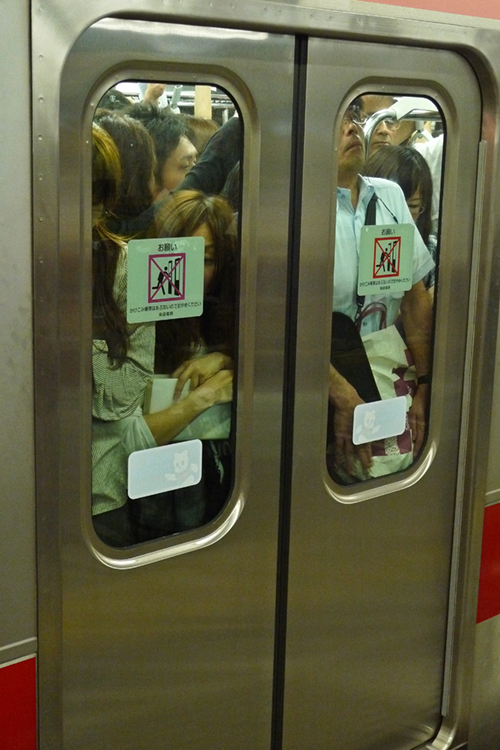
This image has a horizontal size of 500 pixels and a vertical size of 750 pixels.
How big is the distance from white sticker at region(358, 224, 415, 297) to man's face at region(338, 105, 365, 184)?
150 millimetres

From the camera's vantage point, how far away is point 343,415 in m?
2.41

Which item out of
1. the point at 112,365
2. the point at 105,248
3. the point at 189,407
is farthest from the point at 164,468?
the point at 105,248

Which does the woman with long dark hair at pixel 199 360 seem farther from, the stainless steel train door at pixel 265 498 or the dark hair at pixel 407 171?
the dark hair at pixel 407 171

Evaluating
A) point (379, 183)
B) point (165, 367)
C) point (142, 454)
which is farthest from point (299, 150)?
point (142, 454)

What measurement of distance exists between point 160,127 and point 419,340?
96cm

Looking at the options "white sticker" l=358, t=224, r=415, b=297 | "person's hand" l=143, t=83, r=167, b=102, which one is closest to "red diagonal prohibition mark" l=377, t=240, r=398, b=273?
"white sticker" l=358, t=224, r=415, b=297

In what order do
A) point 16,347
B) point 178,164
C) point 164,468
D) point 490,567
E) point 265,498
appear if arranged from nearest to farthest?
point 16,347
point 178,164
point 164,468
point 265,498
point 490,567

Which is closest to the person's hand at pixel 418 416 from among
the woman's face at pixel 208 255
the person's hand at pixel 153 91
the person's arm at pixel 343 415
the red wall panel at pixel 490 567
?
the person's arm at pixel 343 415

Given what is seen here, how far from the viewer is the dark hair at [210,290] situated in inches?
78.8

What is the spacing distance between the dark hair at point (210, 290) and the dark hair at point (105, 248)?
12 cm

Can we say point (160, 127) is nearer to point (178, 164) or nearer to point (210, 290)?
point (178, 164)

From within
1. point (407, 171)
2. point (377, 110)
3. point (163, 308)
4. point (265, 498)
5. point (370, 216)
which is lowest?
point (265, 498)

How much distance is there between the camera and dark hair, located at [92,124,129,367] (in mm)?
1838

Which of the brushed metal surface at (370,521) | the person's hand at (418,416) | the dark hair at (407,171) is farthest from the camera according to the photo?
the person's hand at (418,416)
